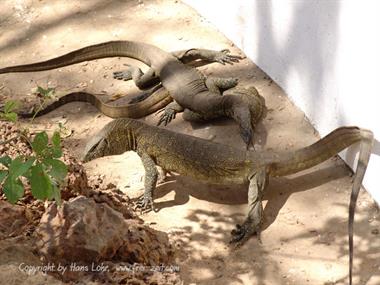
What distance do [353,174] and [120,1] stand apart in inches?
161

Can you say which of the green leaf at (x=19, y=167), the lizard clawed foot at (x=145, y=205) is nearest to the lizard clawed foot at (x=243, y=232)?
the lizard clawed foot at (x=145, y=205)

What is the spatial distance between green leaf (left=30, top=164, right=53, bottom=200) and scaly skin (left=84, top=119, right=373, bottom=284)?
2.28m

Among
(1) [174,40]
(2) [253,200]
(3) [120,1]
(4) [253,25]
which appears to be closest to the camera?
(2) [253,200]

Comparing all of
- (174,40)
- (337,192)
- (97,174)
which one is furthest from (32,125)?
(337,192)

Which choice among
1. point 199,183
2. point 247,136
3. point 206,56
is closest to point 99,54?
point 206,56

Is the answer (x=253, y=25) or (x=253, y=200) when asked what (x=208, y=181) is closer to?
(x=253, y=200)

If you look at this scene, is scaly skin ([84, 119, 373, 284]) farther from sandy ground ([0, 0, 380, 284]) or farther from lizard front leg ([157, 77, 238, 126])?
lizard front leg ([157, 77, 238, 126])

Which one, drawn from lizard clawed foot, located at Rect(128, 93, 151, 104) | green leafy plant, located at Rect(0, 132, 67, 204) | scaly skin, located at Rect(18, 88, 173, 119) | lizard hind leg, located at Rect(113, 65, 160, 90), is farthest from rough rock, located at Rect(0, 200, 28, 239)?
lizard hind leg, located at Rect(113, 65, 160, 90)

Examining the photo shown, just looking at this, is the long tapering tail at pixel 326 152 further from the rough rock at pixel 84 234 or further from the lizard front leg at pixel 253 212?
the rough rock at pixel 84 234

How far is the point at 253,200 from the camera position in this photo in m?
5.34

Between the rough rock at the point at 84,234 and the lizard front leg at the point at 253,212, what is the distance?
1038 millimetres

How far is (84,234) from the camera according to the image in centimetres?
397

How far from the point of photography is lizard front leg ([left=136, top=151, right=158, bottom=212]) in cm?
559

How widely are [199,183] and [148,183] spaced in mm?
452
